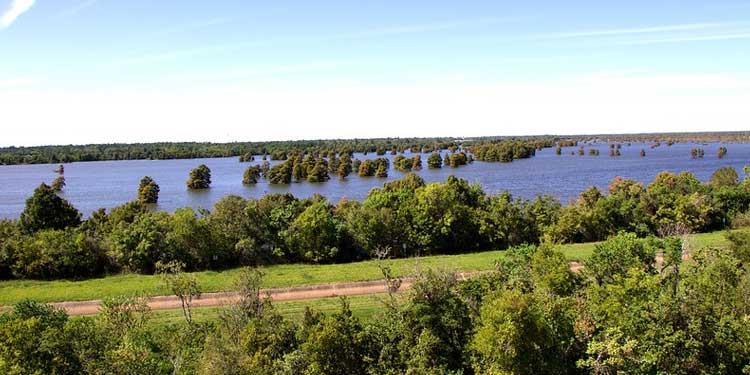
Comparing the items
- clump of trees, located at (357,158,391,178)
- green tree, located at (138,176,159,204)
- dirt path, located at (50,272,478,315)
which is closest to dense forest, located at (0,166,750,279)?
dirt path, located at (50,272,478,315)

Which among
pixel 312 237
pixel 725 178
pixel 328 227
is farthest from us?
pixel 725 178

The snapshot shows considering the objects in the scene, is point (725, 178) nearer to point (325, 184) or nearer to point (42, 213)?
point (325, 184)

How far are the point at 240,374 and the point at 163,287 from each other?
1752 cm

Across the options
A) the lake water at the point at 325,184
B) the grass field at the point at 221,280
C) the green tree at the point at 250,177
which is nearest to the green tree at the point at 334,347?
the grass field at the point at 221,280

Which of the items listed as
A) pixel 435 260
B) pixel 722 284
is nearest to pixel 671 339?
pixel 722 284

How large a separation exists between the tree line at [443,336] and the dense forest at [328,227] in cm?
1631

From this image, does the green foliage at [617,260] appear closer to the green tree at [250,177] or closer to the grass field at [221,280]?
the grass field at [221,280]

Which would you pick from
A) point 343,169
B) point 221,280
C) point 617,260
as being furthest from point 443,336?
point 343,169

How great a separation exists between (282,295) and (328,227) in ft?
33.1

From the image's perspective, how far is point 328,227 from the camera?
149ft

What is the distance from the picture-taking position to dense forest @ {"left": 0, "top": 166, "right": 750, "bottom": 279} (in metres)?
42.2

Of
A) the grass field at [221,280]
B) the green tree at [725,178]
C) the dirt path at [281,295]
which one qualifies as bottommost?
the dirt path at [281,295]

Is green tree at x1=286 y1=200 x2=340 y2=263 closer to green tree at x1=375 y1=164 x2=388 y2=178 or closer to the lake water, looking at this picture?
the lake water

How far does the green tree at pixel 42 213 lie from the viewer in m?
53.0
